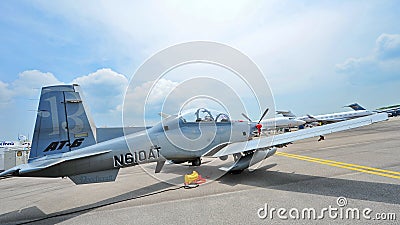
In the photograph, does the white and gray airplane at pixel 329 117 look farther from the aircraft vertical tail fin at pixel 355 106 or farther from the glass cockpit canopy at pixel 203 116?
the glass cockpit canopy at pixel 203 116

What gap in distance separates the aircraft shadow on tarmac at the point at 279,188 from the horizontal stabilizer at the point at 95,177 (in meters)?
0.59

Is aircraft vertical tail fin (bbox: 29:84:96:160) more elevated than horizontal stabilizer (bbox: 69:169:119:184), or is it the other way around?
aircraft vertical tail fin (bbox: 29:84:96:160)

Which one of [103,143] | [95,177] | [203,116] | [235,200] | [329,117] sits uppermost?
[329,117]

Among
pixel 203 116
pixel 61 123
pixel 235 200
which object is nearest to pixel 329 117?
pixel 203 116

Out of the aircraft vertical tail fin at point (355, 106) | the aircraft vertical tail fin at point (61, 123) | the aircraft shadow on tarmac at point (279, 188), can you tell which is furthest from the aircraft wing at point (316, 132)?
the aircraft vertical tail fin at point (355, 106)

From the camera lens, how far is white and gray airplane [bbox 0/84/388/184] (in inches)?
200

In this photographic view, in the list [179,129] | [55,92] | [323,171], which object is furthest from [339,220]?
[55,92]

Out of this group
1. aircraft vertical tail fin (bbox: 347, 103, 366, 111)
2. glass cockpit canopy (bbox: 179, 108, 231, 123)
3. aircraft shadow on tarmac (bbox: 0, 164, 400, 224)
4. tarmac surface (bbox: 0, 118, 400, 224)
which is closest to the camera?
tarmac surface (bbox: 0, 118, 400, 224)

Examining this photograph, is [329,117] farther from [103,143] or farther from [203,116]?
[103,143]

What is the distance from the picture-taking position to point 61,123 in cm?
546

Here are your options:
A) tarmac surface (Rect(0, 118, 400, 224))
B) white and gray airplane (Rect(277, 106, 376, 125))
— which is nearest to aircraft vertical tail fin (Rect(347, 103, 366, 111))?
white and gray airplane (Rect(277, 106, 376, 125))

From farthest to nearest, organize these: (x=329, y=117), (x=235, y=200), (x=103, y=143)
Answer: (x=329, y=117), (x=103, y=143), (x=235, y=200)

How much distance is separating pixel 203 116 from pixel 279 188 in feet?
11.4

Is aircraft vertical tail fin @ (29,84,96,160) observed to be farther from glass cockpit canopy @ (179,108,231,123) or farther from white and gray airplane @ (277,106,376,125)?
white and gray airplane @ (277,106,376,125)
